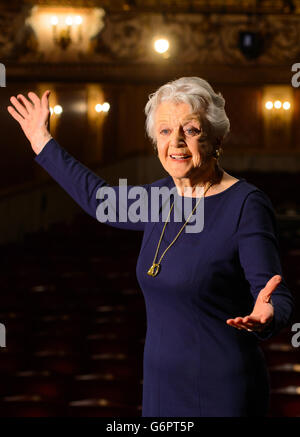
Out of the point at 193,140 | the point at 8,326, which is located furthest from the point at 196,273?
the point at 8,326

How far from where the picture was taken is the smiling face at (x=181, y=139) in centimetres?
82

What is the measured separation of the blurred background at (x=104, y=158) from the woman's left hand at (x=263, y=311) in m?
1.31

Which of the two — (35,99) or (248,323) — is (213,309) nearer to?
(248,323)

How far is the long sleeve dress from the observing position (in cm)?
77

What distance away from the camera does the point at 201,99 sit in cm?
81

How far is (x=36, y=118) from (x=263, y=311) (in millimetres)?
485

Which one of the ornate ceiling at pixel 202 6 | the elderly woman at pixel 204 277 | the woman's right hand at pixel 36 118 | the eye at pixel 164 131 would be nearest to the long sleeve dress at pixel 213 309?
the elderly woman at pixel 204 277

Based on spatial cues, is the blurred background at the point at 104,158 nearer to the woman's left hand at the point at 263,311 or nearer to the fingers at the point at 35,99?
the fingers at the point at 35,99

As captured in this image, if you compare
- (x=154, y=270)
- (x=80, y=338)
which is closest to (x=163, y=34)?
(x=80, y=338)

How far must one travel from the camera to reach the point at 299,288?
334 centimetres

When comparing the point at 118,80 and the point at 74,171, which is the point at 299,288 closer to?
the point at 74,171

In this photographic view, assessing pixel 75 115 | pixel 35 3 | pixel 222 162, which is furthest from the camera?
pixel 222 162

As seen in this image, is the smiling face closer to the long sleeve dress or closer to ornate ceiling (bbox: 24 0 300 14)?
the long sleeve dress
